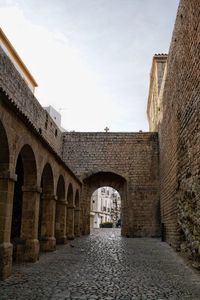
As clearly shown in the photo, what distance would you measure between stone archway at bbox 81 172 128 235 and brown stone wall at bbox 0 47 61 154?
4.03 m

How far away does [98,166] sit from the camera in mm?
17328

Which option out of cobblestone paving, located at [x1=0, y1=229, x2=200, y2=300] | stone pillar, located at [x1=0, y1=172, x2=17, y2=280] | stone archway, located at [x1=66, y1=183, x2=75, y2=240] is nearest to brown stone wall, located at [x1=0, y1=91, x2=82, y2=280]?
stone pillar, located at [x1=0, y1=172, x2=17, y2=280]

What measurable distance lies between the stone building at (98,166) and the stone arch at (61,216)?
39 millimetres

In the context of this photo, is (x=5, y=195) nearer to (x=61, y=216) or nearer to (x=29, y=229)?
(x=29, y=229)

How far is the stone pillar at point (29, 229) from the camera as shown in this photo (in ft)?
22.9

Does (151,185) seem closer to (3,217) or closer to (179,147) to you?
(179,147)

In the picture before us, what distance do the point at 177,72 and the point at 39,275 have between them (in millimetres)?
6555

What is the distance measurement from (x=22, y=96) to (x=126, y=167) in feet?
A: 27.3

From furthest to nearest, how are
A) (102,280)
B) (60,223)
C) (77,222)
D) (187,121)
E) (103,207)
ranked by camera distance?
(103,207) < (77,222) < (60,223) < (187,121) < (102,280)

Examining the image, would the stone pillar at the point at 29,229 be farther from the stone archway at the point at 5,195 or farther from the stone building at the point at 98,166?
the stone archway at the point at 5,195

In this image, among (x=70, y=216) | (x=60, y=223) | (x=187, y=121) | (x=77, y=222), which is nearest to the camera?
(x=187, y=121)

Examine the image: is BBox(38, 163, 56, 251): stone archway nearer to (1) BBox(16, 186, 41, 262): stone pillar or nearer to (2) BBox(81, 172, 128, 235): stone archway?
(1) BBox(16, 186, 41, 262): stone pillar

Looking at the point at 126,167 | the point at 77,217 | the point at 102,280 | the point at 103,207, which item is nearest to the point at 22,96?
the point at 77,217

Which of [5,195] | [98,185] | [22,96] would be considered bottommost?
[5,195]
